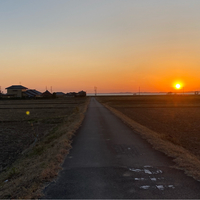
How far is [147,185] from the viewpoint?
202 inches

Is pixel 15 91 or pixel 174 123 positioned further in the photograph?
pixel 15 91

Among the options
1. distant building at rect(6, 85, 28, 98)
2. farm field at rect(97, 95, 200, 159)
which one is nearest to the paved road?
farm field at rect(97, 95, 200, 159)

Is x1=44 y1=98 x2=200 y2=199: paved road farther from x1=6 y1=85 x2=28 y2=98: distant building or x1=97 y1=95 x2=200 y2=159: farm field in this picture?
x1=6 y1=85 x2=28 y2=98: distant building

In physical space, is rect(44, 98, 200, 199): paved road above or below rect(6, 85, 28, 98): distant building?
below


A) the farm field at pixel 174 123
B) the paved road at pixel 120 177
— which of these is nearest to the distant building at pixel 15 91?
the farm field at pixel 174 123

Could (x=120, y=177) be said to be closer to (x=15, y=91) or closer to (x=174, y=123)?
(x=174, y=123)

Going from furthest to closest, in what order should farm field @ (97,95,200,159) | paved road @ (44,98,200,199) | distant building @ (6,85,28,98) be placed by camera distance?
1. distant building @ (6,85,28,98)
2. farm field @ (97,95,200,159)
3. paved road @ (44,98,200,199)

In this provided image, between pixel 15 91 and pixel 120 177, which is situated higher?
pixel 15 91

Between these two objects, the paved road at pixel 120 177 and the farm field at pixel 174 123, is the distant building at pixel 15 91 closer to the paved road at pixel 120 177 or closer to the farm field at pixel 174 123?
the farm field at pixel 174 123

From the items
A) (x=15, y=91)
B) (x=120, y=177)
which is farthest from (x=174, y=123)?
(x=15, y=91)

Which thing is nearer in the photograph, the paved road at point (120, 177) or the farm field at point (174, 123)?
the paved road at point (120, 177)

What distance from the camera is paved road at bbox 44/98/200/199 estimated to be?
15.4ft

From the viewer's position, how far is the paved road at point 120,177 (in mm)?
4703

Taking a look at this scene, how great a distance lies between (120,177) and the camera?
5.67 metres
